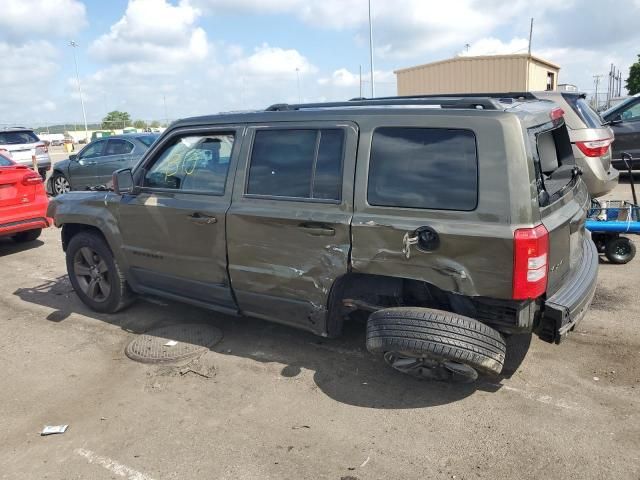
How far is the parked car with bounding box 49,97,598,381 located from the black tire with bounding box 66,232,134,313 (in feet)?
1.69

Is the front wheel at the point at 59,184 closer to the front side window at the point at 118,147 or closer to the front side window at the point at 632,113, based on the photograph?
the front side window at the point at 118,147

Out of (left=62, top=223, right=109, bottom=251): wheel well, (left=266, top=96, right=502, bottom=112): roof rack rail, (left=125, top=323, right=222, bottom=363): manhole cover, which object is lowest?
(left=125, top=323, right=222, bottom=363): manhole cover

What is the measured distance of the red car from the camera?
23.9 feet

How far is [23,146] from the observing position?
647 inches

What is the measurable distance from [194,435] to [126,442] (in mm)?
397

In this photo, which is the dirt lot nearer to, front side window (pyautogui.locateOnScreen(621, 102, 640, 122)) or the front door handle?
the front door handle

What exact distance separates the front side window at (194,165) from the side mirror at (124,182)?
12 cm

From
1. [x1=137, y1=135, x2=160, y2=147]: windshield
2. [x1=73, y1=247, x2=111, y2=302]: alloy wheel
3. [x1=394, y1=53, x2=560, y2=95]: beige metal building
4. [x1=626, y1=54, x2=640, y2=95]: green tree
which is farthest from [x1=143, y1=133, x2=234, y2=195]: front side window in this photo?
[x1=626, y1=54, x2=640, y2=95]: green tree

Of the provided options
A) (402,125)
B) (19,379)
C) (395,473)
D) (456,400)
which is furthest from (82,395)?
(402,125)

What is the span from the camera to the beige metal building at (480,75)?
75.9 ft

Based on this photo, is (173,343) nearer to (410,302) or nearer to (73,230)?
(73,230)

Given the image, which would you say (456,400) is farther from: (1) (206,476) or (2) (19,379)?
(2) (19,379)

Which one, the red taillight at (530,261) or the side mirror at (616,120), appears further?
the side mirror at (616,120)

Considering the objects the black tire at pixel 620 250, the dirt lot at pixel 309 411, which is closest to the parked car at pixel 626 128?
the black tire at pixel 620 250
